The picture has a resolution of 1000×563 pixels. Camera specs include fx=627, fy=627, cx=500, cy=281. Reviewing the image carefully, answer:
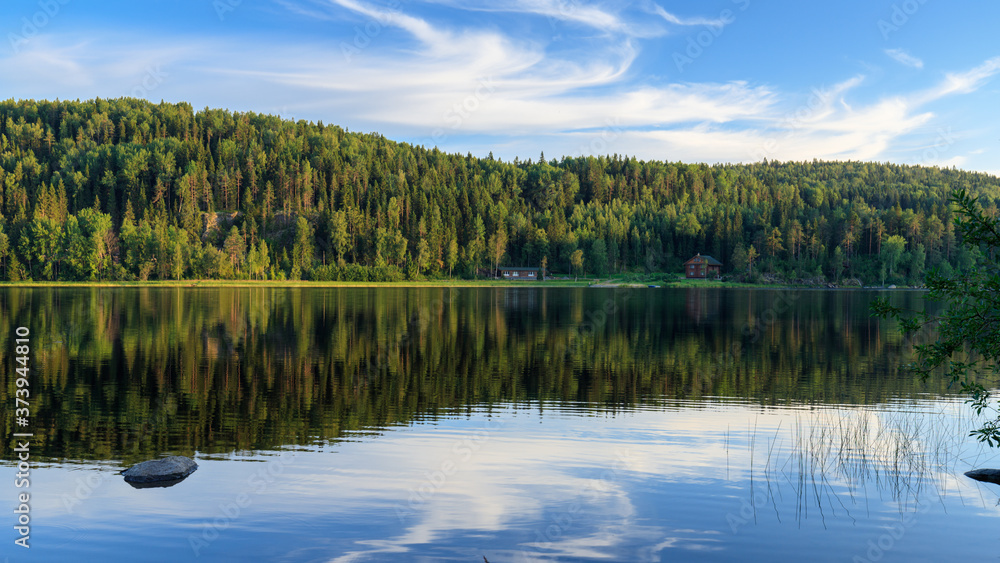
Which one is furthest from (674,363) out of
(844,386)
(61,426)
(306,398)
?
(61,426)

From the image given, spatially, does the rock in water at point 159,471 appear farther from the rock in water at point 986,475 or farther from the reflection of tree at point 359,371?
the rock in water at point 986,475

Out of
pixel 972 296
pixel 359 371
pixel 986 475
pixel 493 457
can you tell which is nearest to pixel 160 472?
pixel 493 457

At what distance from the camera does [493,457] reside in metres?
19.6

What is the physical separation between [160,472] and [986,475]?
2313cm

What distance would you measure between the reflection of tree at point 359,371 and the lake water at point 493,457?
22cm

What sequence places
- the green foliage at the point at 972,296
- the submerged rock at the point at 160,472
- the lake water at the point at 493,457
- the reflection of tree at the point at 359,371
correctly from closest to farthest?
the green foliage at the point at 972,296 → the lake water at the point at 493,457 → the submerged rock at the point at 160,472 → the reflection of tree at the point at 359,371

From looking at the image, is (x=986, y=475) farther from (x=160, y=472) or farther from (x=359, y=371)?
(x=359, y=371)

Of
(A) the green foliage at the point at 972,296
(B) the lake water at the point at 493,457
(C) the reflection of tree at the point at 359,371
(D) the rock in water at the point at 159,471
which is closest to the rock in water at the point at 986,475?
(B) the lake water at the point at 493,457

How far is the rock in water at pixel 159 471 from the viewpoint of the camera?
1692cm

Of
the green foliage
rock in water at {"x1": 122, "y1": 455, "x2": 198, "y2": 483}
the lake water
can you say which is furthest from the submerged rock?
the green foliage

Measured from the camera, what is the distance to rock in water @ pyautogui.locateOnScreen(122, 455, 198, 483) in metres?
16.9

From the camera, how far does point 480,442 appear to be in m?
21.4

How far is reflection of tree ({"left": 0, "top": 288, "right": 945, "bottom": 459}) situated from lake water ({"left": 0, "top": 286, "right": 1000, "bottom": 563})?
22 centimetres

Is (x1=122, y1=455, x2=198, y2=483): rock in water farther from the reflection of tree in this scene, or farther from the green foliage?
the green foliage
